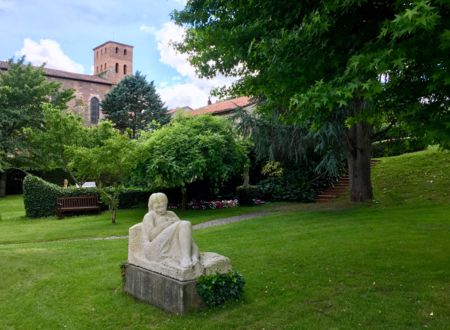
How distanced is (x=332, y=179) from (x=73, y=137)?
16089mm

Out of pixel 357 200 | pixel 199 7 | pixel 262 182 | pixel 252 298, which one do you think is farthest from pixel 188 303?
pixel 262 182

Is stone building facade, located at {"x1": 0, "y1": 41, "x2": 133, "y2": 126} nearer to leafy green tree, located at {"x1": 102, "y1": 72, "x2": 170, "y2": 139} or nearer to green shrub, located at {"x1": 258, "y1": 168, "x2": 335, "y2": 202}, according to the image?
leafy green tree, located at {"x1": 102, "y1": 72, "x2": 170, "y2": 139}

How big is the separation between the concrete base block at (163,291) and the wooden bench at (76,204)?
45.3ft

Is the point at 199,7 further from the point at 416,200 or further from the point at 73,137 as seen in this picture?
the point at 73,137

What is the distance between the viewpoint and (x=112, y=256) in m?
9.34

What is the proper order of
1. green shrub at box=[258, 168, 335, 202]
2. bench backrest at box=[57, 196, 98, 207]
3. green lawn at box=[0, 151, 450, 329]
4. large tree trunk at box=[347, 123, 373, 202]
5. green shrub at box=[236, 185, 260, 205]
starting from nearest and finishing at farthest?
green lawn at box=[0, 151, 450, 329], large tree trunk at box=[347, 123, 373, 202], bench backrest at box=[57, 196, 98, 207], green shrub at box=[258, 168, 335, 202], green shrub at box=[236, 185, 260, 205]

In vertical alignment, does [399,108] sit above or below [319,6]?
below

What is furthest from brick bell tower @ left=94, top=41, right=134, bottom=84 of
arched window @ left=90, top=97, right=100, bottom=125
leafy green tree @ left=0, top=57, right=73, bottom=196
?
leafy green tree @ left=0, top=57, right=73, bottom=196

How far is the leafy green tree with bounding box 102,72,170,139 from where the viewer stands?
39.2 meters

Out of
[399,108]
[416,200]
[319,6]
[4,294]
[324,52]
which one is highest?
[319,6]

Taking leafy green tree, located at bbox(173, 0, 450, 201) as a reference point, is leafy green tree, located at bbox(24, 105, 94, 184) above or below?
above

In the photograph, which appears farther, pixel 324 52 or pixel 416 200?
pixel 416 200

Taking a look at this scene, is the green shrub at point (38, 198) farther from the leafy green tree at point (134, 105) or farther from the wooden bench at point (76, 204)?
the leafy green tree at point (134, 105)

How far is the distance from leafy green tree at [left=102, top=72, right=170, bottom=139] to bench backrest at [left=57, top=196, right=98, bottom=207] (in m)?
19.2
